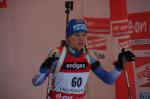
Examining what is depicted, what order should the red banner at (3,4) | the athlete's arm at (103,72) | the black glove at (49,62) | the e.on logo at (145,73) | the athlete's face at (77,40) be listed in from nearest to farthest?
the black glove at (49,62) < the athlete's face at (77,40) < the athlete's arm at (103,72) < the red banner at (3,4) < the e.on logo at (145,73)

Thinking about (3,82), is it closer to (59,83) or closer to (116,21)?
(59,83)

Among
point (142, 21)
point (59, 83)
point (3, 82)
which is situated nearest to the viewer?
point (59, 83)

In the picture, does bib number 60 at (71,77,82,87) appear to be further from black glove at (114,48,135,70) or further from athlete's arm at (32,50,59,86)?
black glove at (114,48,135,70)

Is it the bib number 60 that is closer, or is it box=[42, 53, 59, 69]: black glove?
box=[42, 53, 59, 69]: black glove

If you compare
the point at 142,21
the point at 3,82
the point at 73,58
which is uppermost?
the point at 142,21

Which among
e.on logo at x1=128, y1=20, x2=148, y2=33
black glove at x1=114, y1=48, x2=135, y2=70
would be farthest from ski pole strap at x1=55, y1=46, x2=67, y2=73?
e.on logo at x1=128, y1=20, x2=148, y2=33

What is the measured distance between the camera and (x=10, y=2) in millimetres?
2920

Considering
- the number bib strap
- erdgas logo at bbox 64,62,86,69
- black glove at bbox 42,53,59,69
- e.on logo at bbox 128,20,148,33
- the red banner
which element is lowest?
the number bib strap

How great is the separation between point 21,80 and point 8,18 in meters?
0.54

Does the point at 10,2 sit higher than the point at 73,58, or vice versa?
the point at 10,2

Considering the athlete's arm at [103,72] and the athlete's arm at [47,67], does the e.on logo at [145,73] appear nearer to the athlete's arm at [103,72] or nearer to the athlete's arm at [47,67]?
the athlete's arm at [103,72]

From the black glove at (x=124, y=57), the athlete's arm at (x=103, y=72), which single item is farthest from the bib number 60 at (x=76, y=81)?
the black glove at (x=124, y=57)

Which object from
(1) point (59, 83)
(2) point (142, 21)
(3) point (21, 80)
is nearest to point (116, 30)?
(2) point (142, 21)

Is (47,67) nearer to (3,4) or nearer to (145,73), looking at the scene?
(3,4)
